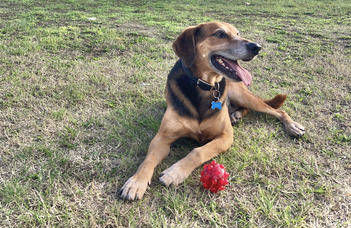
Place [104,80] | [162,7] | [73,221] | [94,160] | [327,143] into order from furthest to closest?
[162,7] → [104,80] → [327,143] → [94,160] → [73,221]

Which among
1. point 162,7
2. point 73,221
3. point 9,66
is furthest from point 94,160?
point 162,7

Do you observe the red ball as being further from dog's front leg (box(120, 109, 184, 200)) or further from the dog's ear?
the dog's ear

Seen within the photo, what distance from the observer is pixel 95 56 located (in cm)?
625

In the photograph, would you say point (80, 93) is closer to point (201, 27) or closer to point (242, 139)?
point (201, 27)

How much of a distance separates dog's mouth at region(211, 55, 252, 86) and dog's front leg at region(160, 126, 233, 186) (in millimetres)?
630

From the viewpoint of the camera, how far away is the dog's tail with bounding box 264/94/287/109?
14.0 ft

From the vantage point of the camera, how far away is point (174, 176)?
9.29 ft

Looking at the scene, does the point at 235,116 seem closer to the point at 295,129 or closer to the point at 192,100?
the point at 295,129

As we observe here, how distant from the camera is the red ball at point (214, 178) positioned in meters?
2.65

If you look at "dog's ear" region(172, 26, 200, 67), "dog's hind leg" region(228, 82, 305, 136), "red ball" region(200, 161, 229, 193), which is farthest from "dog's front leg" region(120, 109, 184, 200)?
"dog's hind leg" region(228, 82, 305, 136)

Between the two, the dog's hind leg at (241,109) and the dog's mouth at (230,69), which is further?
the dog's hind leg at (241,109)

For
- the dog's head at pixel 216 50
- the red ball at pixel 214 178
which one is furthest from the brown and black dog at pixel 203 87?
the red ball at pixel 214 178

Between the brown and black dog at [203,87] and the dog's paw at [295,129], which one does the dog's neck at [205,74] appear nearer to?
the brown and black dog at [203,87]

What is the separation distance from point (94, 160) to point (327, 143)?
2868 mm
